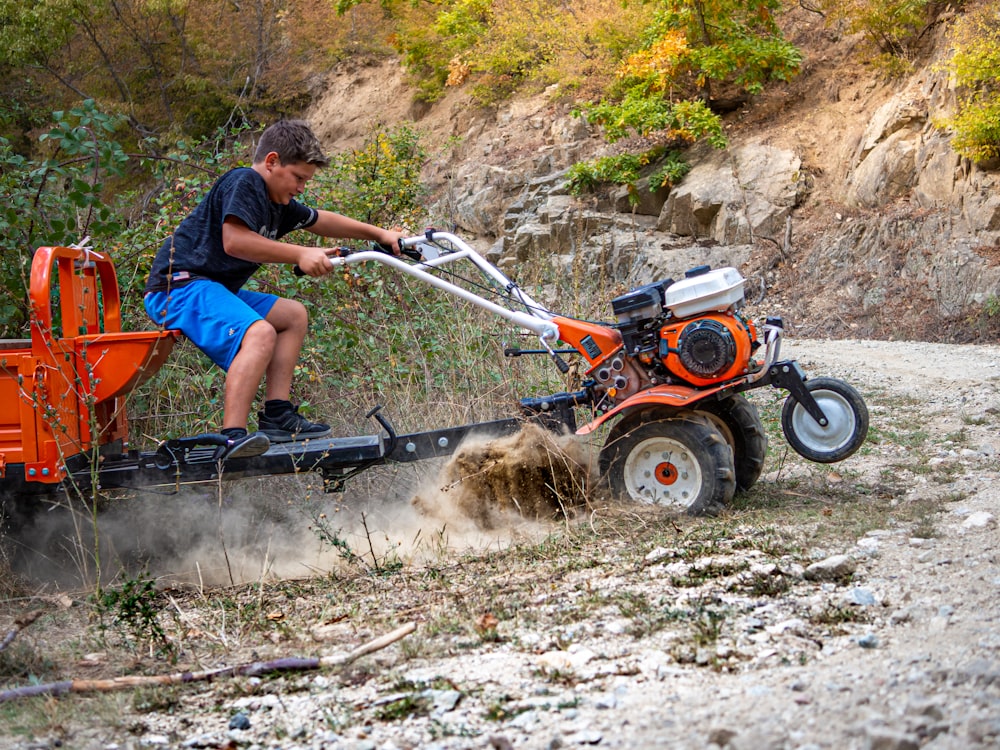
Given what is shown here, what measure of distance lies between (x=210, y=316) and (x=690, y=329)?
2.38m

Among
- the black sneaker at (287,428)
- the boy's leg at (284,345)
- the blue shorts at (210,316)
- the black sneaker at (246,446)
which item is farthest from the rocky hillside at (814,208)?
the black sneaker at (246,446)

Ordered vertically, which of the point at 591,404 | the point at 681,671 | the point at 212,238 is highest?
the point at 212,238

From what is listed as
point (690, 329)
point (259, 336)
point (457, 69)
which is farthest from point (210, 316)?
point (457, 69)

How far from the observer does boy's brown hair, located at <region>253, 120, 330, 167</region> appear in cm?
513

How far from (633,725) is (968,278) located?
12.0 meters

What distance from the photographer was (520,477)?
5281 mm

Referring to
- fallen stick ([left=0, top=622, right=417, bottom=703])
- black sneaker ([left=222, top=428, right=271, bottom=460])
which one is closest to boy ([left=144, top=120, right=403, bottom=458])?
black sneaker ([left=222, top=428, right=271, bottom=460])

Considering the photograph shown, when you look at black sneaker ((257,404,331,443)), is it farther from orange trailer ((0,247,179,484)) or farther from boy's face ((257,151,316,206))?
boy's face ((257,151,316,206))

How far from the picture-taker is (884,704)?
2.59 m

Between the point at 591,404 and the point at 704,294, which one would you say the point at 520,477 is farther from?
the point at 704,294

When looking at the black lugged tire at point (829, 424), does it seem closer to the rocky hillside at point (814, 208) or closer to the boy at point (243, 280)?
the boy at point (243, 280)

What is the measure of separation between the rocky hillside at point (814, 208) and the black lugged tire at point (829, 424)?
734cm

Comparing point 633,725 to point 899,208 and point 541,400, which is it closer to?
point 541,400

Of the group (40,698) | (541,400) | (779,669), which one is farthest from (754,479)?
(40,698)
